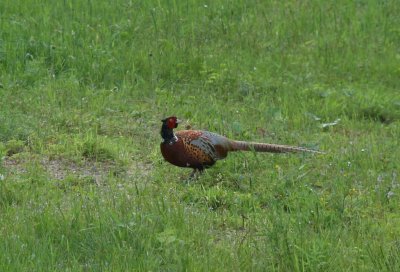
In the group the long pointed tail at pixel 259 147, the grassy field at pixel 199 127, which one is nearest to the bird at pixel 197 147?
the long pointed tail at pixel 259 147

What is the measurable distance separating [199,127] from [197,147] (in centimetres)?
133

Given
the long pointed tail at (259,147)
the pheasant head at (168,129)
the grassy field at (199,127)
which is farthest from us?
the long pointed tail at (259,147)

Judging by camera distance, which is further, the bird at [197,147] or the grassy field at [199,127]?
the bird at [197,147]

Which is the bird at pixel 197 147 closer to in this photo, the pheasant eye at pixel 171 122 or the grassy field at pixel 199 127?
the pheasant eye at pixel 171 122

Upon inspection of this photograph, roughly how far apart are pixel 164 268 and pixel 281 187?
1.91 meters

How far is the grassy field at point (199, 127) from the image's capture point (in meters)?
5.61

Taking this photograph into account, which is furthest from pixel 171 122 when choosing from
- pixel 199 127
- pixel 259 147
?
pixel 199 127

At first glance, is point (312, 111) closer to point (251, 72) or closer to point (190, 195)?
point (251, 72)

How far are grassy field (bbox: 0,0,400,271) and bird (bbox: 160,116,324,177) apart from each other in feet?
0.40

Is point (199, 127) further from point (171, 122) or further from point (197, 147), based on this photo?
point (171, 122)

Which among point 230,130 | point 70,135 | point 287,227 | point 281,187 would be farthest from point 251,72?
point 287,227

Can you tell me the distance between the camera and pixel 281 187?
23.3 ft

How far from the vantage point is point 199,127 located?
8.80 meters

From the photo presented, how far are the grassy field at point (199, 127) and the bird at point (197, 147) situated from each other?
4.7 inches
